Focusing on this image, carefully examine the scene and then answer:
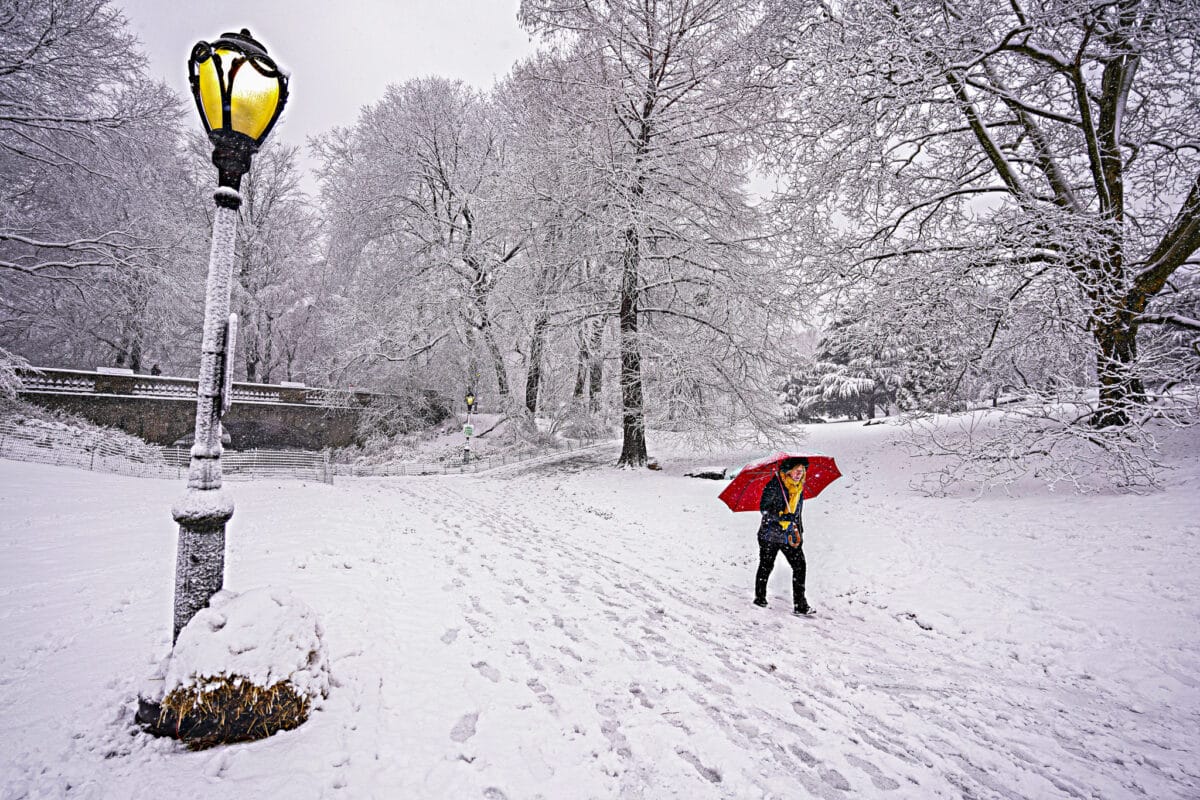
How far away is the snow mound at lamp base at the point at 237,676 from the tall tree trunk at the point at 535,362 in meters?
12.8

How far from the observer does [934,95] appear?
7637 millimetres

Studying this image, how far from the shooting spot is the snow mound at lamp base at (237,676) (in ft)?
7.95

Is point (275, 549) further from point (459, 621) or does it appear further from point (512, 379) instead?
point (512, 379)

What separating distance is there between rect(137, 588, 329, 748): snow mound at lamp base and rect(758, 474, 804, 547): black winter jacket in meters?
4.41

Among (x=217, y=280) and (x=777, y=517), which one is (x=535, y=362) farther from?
(x=217, y=280)

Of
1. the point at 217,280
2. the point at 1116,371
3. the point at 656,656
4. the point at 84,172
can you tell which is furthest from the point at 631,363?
the point at 84,172

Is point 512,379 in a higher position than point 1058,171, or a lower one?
lower

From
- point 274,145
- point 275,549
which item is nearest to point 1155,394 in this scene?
point 275,549

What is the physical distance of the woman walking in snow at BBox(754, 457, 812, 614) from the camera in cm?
540

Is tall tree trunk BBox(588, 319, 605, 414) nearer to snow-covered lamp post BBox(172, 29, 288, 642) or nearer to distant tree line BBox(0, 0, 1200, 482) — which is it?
distant tree line BBox(0, 0, 1200, 482)

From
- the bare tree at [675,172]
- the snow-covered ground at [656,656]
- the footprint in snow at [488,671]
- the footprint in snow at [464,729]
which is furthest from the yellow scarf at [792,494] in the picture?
the bare tree at [675,172]

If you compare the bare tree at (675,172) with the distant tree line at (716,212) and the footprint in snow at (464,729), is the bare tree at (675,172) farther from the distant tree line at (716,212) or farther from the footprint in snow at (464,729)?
the footprint in snow at (464,729)

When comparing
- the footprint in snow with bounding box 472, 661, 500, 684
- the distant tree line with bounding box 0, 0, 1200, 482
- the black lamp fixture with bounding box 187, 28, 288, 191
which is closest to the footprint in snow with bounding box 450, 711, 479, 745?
the footprint in snow with bounding box 472, 661, 500, 684

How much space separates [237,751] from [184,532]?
117 centimetres
